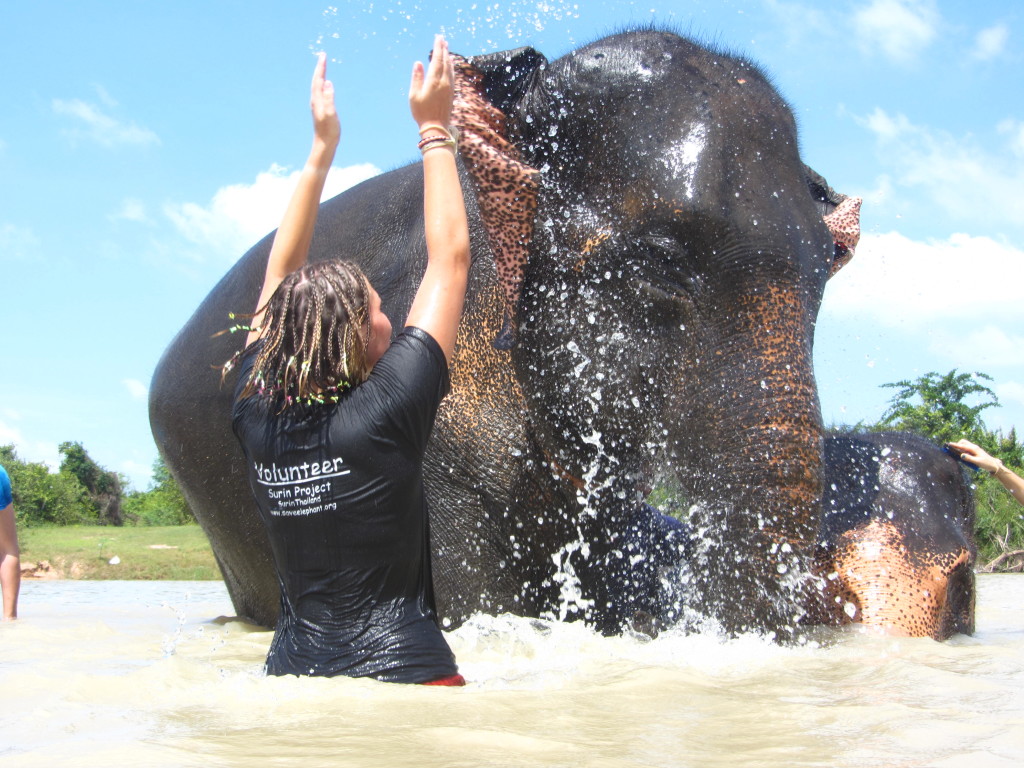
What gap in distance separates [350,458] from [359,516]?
137 millimetres

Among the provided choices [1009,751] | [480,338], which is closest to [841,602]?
[480,338]

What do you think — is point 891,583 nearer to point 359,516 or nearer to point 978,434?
point 359,516

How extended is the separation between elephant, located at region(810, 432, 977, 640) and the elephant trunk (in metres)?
0.96

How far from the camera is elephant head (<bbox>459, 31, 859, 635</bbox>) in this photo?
11.2 feet

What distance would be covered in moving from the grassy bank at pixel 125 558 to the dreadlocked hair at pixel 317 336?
12.3 m

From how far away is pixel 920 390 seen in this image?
2205 centimetres

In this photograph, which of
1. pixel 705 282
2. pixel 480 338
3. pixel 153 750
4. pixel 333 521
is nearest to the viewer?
pixel 153 750

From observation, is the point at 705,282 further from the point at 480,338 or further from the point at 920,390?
the point at 920,390

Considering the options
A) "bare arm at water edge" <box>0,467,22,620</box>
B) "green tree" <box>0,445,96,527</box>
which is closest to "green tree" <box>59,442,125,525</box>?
"green tree" <box>0,445,96,527</box>

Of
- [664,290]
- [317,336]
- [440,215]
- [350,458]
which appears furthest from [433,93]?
[664,290]

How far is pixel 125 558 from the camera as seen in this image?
51.4 feet

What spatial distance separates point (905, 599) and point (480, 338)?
6.42 ft

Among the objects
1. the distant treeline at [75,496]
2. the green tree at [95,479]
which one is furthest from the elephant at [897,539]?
the green tree at [95,479]

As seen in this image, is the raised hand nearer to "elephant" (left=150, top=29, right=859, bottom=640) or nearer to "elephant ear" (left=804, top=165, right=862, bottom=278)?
"elephant" (left=150, top=29, right=859, bottom=640)
